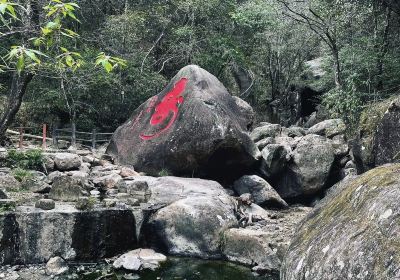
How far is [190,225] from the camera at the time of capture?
1023 centimetres

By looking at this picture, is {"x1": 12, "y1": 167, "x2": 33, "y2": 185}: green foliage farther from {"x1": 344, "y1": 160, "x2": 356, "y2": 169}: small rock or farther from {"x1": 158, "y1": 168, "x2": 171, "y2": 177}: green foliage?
{"x1": 344, "y1": 160, "x2": 356, "y2": 169}: small rock

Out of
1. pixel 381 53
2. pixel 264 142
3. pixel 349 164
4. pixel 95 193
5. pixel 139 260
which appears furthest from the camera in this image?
pixel 264 142

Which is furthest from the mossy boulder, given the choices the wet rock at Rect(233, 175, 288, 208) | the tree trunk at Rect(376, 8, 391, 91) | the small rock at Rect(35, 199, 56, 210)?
the small rock at Rect(35, 199, 56, 210)

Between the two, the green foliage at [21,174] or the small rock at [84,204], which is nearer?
the small rock at [84,204]

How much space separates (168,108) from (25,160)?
18.2 ft

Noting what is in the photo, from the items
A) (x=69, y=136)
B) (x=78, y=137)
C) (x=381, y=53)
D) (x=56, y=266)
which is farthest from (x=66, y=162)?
(x=381, y=53)

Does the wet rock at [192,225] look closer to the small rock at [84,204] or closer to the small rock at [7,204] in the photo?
the small rock at [84,204]

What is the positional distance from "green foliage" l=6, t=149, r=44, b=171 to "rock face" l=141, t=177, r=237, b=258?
4.69m

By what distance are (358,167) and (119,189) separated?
23.3 ft

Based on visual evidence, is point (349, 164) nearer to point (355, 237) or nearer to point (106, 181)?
point (106, 181)

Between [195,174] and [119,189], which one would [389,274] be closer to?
[119,189]

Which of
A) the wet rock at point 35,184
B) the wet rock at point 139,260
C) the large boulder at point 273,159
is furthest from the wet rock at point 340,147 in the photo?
the wet rock at point 35,184

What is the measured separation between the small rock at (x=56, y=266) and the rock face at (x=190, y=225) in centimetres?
235

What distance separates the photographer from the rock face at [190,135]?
573 inches
